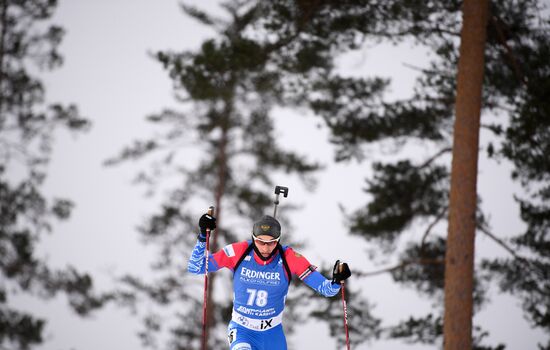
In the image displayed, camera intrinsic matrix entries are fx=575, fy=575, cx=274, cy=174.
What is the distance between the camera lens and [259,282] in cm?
714

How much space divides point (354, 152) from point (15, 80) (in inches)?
330

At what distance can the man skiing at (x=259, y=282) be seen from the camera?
279 inches

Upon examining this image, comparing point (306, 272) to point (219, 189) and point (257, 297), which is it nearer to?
point (257, 297)

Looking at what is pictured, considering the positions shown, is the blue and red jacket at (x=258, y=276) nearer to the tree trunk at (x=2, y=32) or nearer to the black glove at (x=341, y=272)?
the black glove at (x=341, y=272)

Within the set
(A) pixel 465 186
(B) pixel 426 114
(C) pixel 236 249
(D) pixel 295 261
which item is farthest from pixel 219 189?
(D) pixel 295 261

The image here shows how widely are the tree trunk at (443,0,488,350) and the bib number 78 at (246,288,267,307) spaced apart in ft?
9.83

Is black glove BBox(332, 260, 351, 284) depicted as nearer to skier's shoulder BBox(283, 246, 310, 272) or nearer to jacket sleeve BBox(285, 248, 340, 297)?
jacket sleeve BBox(285, 248, 340, 297)

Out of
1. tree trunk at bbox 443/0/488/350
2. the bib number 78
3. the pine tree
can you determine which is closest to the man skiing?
the bib number 78

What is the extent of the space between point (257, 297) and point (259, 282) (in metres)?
0.19

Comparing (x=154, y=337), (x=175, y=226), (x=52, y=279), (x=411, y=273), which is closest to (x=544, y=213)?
(x=411, y=273)

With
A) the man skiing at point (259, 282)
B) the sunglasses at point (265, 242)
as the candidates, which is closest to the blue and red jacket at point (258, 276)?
the man skiing at point (259, 282)

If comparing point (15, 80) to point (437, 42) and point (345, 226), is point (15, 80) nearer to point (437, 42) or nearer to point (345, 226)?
point (345, 226)

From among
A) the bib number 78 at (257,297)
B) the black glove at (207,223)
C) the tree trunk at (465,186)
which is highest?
the tree trunk at (465,186)

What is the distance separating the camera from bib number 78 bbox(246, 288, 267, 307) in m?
7.15
